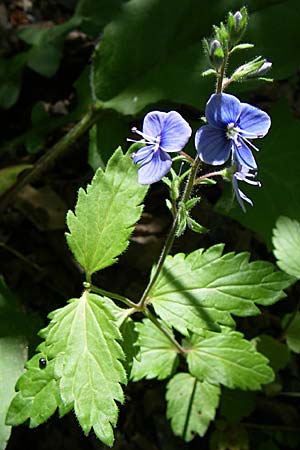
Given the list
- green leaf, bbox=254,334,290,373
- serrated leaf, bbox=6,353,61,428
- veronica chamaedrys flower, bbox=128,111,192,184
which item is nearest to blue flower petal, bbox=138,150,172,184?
veronica chamaedrys flower, bbox=128,111,192,184

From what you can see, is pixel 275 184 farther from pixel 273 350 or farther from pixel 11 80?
pixel 11 80

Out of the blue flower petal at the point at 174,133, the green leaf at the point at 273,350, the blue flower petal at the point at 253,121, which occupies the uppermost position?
the blue flower petal at the point at 174,133

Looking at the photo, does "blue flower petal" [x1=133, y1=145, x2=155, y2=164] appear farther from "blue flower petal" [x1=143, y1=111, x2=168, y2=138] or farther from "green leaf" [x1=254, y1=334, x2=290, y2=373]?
"green leaf" [x1=254, y1=334, x2=290, y2=373]

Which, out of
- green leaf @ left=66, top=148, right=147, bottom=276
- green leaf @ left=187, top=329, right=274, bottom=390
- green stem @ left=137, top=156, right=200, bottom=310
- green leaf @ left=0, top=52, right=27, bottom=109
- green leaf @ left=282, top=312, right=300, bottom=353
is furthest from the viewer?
green leaf @ left=0, top=52, right=27, bottom=109

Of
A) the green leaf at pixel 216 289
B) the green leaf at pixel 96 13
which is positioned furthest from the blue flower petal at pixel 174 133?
the green leaf at pixel 96 13

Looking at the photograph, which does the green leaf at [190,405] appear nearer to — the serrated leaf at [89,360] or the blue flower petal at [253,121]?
the serrated leaf at [89,360]

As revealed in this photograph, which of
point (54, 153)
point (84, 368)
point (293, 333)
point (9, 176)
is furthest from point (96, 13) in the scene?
point (84, 368)
